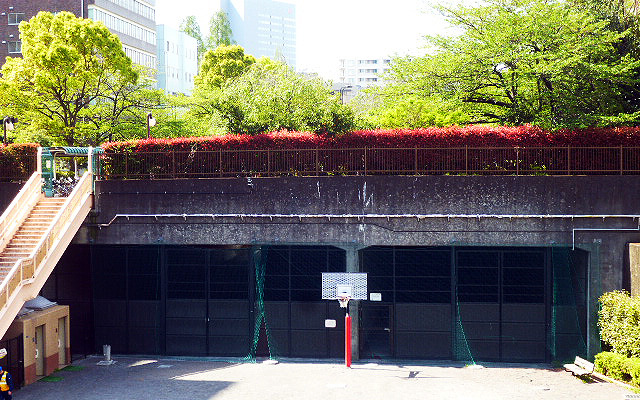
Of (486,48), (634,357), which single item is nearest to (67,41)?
(486,48)

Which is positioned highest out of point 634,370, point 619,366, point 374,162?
point 374,162

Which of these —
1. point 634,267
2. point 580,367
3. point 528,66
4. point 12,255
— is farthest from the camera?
point 528,66

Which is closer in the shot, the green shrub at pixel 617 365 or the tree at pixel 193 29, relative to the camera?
the green shrub at pixel 617 365

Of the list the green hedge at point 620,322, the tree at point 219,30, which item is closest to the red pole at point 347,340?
the green hedge at point 620,322

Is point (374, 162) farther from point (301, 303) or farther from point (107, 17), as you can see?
point (107, 17)

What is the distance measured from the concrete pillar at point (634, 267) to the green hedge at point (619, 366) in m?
2.14

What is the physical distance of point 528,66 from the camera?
28875mm

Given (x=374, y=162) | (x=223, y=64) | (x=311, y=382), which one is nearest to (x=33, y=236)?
(x=311, y=382)

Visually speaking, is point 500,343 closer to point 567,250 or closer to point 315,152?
point 567,250

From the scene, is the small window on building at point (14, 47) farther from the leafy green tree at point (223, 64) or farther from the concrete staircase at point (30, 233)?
the concrete staircase at point (30, 233)

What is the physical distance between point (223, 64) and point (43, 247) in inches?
1762

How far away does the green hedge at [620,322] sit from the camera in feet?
74.6

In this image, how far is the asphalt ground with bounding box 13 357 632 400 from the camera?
2180cm

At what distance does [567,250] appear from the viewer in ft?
85.0
